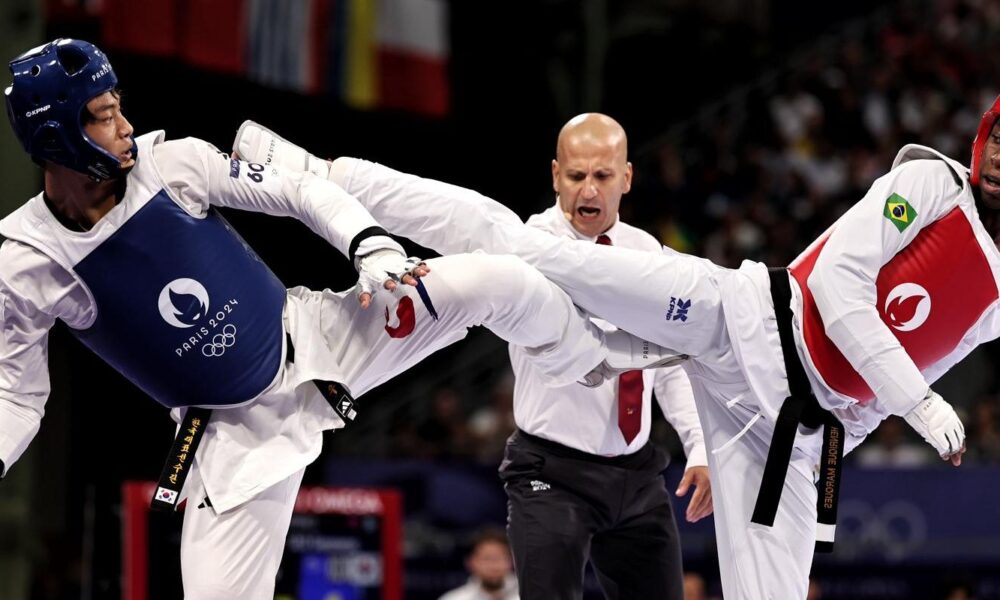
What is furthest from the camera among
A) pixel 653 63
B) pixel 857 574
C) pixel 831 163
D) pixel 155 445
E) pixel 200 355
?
pixel 653 63

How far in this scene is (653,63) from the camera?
1662 cm

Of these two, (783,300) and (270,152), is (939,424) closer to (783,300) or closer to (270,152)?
(783,300)

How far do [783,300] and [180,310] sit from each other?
2.27 m

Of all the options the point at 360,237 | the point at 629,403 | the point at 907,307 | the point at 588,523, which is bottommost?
the point at 588,523

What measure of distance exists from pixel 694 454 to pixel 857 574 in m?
4.84

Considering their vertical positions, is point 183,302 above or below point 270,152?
below

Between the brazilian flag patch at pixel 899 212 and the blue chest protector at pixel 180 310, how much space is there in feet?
7.61

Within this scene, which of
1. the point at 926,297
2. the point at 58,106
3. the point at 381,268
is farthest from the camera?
the point at 926,297

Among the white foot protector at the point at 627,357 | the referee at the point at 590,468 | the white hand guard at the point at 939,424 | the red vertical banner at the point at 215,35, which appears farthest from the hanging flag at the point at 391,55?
the white hand guard at the point at 939,424

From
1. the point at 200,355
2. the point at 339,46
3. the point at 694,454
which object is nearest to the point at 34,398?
the point at 200,355

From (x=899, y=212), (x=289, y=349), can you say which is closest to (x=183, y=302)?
(x=289, y=349)

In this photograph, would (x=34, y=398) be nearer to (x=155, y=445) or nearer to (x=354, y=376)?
(x=354, y=376)

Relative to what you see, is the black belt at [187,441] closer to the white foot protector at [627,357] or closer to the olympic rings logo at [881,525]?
the white foot protector at [627,357]

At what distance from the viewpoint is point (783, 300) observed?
4.89 m
